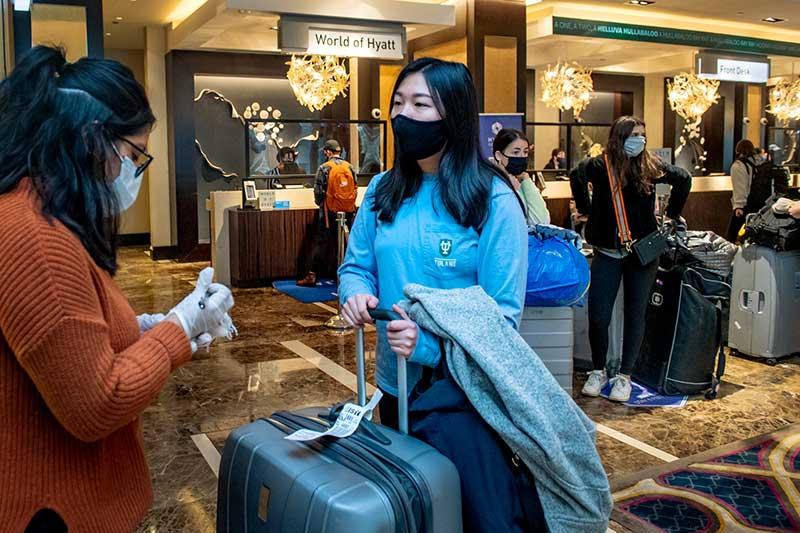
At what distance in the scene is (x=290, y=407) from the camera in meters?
4.24

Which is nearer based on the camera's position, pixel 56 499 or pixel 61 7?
pixel 56 499

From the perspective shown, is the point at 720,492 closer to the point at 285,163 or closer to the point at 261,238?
the point at 261,238

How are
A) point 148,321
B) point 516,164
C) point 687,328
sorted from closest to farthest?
point 148,321 → point 687,328 → point 516,164

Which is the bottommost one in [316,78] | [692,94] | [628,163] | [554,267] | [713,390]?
[713,390]

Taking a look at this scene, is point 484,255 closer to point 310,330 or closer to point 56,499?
point 56,499

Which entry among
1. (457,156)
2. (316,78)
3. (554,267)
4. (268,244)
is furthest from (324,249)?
(457,156)

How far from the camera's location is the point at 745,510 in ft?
9.75

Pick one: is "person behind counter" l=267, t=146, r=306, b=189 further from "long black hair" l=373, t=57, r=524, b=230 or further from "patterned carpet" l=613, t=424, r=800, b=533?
"long black hair" l=373, t=57, r=524, b=230

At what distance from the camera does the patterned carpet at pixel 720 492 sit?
2.85 metres

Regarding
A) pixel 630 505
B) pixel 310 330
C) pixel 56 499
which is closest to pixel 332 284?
pixel 310 330

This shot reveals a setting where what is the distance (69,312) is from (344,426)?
21.7 inches

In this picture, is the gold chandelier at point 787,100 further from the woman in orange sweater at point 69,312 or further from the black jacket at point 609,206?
the woman in orange sweater at point 69,312

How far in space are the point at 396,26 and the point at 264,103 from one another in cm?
462

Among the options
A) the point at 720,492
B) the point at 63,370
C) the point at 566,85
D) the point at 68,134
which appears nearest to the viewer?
the point at 63,370
